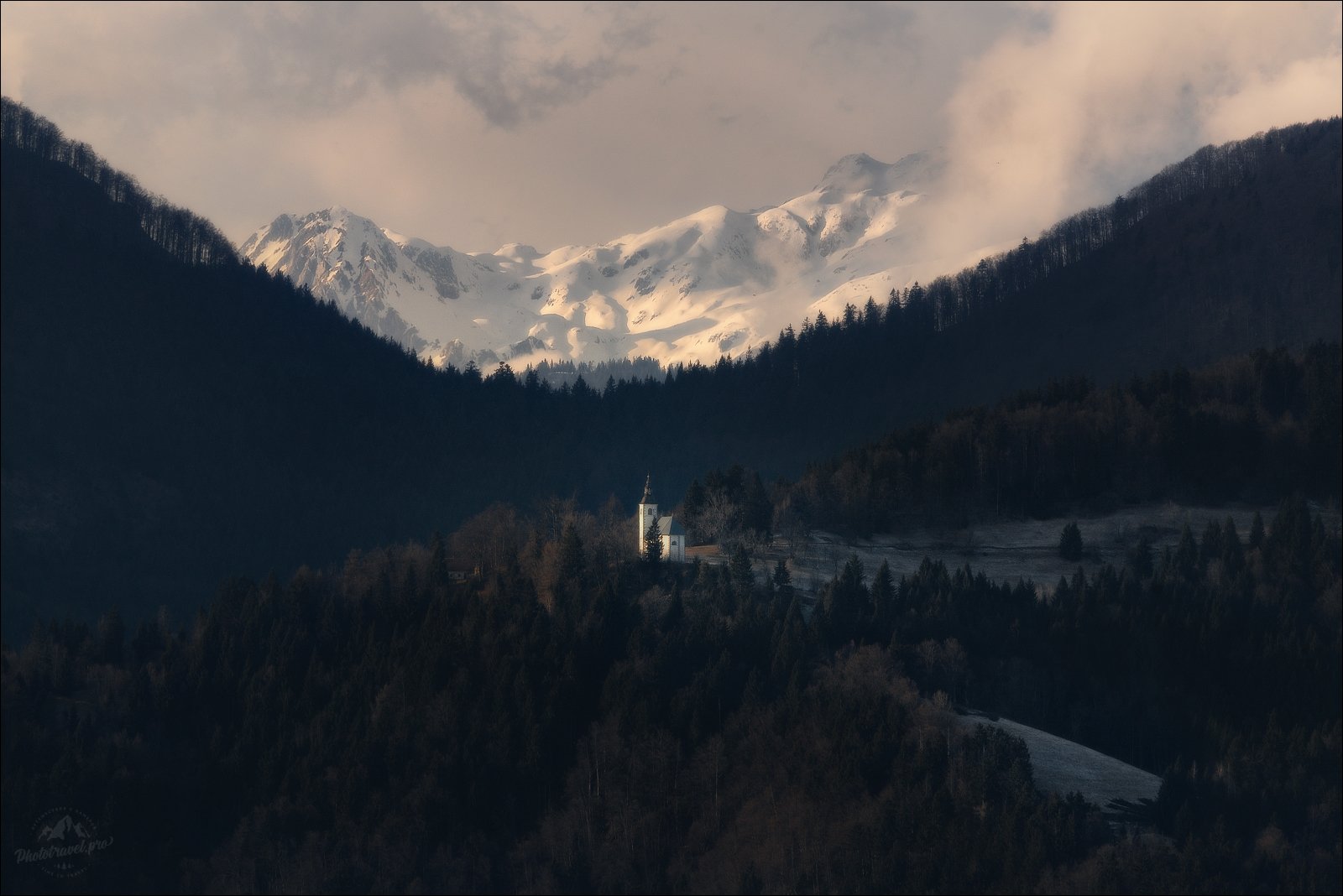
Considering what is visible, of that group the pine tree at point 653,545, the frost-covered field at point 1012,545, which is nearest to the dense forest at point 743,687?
the pine tree at point 653,545

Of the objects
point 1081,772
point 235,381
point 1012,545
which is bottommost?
point 1081,772

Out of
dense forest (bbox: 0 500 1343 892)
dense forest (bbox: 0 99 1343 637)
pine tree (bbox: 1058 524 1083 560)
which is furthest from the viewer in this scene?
dense forest (bbox: 0 99 1343 637)

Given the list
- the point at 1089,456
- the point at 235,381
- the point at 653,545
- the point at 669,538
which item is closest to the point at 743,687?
the point at 653,545

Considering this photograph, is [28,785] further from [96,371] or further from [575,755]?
[96,371]

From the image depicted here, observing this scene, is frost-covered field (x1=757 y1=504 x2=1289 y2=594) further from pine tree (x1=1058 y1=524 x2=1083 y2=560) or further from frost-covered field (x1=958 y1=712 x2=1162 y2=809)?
frost-covered field (x1=958 y1=712 x2=1162 y2=809)

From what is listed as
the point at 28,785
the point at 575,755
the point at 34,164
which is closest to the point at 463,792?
the point at 575,755

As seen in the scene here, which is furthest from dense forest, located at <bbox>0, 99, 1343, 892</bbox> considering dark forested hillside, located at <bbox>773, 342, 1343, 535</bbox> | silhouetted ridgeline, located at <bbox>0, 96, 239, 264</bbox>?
silhouetted ridgeline, located at <bbox>0, 96, 239, 264</bbox>

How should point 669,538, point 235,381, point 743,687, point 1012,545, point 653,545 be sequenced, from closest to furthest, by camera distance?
point 743,687 → point 653,545 → point 669,538 → point 1012,545 → point 235,381

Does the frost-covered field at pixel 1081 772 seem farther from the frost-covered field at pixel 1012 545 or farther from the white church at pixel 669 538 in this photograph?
the white church at pixel 669 538

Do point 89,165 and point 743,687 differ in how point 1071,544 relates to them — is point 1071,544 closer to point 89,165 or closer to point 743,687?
point 743,687
